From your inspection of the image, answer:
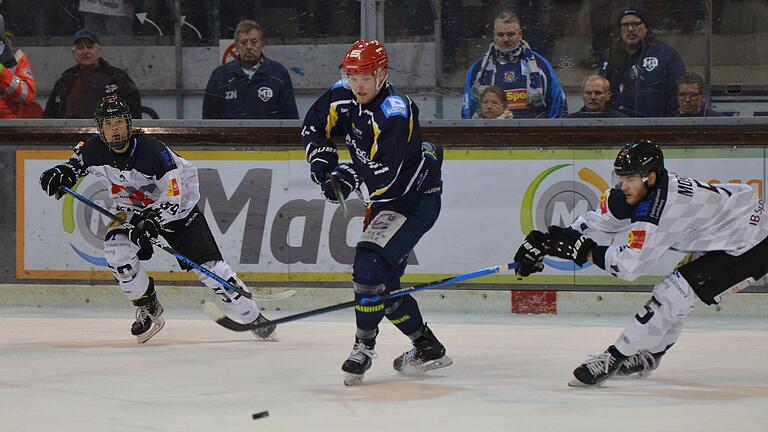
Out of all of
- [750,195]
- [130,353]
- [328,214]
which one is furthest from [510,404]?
[328,214]

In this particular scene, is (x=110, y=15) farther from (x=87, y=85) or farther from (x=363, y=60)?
(x=363, y=60)

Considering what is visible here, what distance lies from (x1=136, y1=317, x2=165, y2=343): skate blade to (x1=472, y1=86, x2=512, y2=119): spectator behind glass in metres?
2.16

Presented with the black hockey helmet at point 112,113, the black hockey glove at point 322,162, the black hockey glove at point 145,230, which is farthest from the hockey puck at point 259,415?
the black hockey helmet at point 112,113

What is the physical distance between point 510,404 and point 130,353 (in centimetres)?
203

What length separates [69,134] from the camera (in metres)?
6.75

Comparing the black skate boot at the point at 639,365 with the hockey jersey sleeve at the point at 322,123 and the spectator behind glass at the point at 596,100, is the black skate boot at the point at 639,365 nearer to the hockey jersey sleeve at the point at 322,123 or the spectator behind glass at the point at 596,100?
the hockey jersey sleeve at the point at 322,123

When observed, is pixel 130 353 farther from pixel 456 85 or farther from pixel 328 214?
pixel 456 85

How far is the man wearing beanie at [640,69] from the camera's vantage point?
20.9ft

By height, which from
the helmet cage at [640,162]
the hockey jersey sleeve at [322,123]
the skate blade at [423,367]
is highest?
the hockey jersey sleeve at [322,123]

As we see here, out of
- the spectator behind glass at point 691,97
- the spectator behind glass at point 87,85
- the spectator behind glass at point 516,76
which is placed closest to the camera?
the spectator behind glass at point 691,97

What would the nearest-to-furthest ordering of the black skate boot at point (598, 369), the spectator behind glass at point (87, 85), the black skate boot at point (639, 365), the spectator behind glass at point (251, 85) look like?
the black skate boot at point (598, 369) → the black skate boot at point (639, 365) → the spectator behind glass at point (251, 85) → the spectator behind glass at point (87, 85)

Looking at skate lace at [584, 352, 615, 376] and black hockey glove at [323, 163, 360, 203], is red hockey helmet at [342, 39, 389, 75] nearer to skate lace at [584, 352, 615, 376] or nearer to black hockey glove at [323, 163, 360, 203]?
black hockey glove at [323, 163, 360, 203]

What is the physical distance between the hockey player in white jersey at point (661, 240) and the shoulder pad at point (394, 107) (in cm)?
69

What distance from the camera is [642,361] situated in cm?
441
